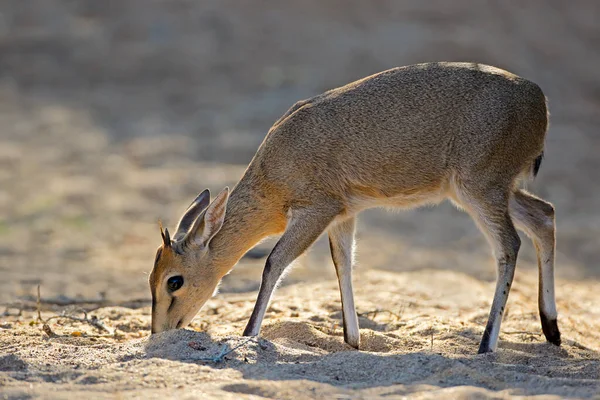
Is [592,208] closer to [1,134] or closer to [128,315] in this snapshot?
[128,315]

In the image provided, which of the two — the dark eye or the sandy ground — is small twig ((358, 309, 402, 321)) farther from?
the dark eye

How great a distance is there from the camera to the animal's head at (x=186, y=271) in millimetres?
6934

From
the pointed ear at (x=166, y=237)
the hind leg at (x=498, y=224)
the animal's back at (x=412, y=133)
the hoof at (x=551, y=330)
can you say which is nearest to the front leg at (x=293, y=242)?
the animal's back at (x=412, y=133)

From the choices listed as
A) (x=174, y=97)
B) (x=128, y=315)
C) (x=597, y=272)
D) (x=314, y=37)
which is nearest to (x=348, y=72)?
(x=314, y=37)

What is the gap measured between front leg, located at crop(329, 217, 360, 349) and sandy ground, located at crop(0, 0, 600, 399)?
128 mm

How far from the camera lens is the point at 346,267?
7.50m

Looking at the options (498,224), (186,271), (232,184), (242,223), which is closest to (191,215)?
(242,223)

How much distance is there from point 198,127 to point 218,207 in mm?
8900

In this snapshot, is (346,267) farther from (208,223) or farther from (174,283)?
(174,283)

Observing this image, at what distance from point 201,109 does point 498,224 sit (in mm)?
10275

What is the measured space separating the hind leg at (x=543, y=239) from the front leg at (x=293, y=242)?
1533 mm

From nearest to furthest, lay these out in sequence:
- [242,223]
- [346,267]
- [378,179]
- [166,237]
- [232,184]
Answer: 1. [166,237]
2. [378,179]
3. [242,223]
4. [346,267]
5. [232,184]

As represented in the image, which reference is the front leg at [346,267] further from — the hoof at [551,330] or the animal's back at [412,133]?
the hoof at [551,330]

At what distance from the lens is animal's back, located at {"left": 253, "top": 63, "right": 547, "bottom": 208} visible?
6934 millimetres
